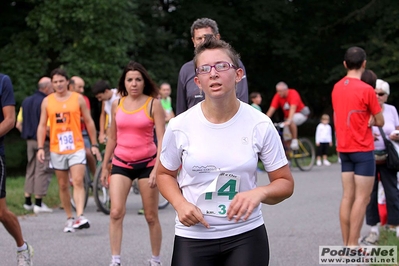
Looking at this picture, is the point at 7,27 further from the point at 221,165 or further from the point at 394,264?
the point at 221,165

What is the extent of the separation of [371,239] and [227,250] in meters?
5.20

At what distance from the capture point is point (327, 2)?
37.9m

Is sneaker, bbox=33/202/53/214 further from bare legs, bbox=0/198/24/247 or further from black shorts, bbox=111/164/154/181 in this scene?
black shorts, bbox=111/164/154/181

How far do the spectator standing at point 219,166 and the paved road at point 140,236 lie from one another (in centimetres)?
395

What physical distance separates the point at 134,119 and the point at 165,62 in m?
24.8

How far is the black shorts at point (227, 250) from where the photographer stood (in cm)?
423

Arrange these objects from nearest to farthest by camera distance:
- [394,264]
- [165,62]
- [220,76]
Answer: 1. [220,76]
2. [394,264]
3. [165,62]

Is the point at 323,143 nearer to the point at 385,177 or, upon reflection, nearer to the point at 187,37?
the point at 385,177

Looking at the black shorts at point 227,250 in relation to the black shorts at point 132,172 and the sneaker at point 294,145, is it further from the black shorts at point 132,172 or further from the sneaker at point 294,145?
the sneaker at point 294,145

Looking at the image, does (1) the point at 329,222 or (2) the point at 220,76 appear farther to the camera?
(1) the point at 329,222

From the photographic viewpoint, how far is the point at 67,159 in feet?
34.3

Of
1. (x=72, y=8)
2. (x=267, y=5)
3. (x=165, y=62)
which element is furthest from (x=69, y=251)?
(x=267, y=5)

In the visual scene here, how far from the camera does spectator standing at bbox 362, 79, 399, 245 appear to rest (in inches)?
355

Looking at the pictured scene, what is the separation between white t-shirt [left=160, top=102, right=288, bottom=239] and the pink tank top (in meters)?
3.52
